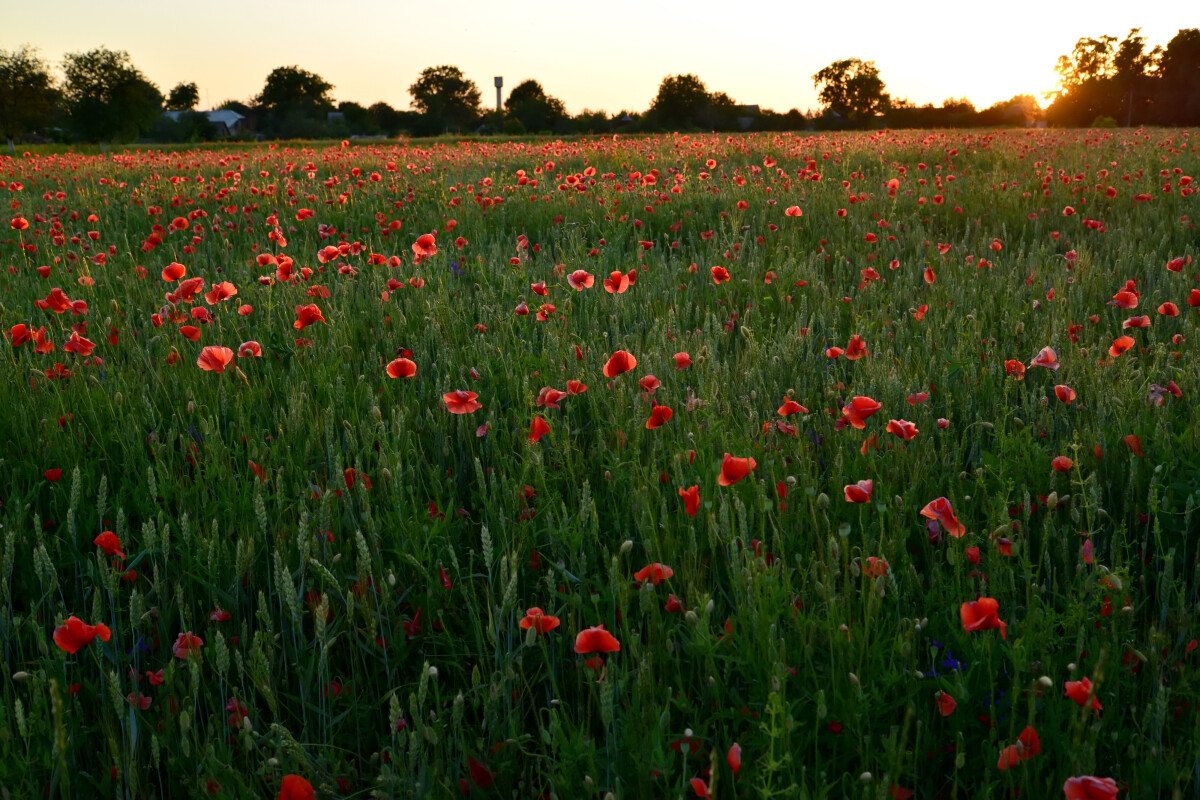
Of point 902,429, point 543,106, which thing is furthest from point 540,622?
point 543,106

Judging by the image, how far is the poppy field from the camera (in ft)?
4.57

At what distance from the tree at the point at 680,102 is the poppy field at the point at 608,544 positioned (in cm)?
5815

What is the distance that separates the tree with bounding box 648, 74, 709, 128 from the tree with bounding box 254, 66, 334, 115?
44395mm

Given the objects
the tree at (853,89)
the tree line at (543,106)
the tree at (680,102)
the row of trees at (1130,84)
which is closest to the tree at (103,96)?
the tree line at (543,106)

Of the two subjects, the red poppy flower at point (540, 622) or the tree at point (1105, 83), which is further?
the tree at point (1105, 83)

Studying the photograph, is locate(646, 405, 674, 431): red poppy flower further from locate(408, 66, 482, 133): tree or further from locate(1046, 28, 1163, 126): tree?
locate(408, 66, 482, 133): tree

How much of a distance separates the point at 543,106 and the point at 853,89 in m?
35.9

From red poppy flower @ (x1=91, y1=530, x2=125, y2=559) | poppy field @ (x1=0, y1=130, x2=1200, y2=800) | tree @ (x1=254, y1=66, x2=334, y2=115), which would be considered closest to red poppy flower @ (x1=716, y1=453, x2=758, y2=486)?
poppy field @ (x1=0, y1=130, x2=1200, y2=800)

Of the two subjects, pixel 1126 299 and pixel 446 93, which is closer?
pixel 1126 299

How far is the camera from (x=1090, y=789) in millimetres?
1024

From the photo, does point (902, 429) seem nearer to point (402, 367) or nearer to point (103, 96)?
point (402, 367)

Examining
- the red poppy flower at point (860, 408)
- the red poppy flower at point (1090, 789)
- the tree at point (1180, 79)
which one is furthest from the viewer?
the tree at point (1180, 79)

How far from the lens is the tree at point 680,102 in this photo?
60.9 meters

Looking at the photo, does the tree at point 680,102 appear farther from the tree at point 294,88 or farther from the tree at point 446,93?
the tree at point 294,88
